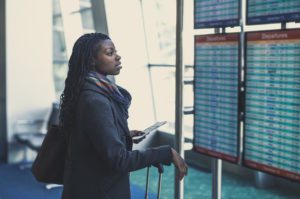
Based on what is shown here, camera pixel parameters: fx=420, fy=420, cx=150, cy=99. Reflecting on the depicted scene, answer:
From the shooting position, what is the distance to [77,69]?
1950 millimetres

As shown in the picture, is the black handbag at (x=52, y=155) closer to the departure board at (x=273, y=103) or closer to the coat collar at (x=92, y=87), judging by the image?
the coat collar at (x=92, y=87)

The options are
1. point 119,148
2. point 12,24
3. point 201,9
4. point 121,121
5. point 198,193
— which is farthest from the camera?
point 12,24

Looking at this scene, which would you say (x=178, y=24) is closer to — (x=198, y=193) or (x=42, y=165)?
Answer: (x=42, y=165)

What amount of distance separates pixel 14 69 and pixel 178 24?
4116 mm

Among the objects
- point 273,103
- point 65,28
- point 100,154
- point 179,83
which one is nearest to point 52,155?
point 100,154

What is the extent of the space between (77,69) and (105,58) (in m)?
0.14

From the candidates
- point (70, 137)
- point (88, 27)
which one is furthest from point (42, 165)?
point (88, 27)

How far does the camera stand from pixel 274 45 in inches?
83.1

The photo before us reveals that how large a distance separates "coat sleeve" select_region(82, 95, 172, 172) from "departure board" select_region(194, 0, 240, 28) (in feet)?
3.07

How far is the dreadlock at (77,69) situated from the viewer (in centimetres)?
191

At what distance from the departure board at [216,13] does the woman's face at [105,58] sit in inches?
30.3

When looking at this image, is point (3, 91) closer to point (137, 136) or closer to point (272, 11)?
point (137, 136)

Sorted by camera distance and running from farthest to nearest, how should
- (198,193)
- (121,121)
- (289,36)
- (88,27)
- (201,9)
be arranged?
(88,27) < (198,193) < (201,9) < (289,36) < (121,121)

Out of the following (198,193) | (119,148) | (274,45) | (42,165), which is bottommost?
(198,193)
